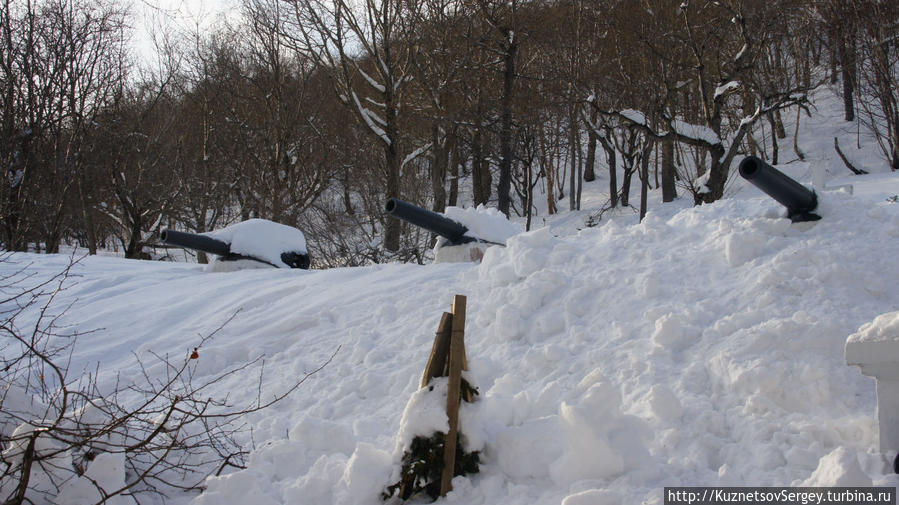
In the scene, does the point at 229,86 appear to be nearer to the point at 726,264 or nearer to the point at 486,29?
the point at 486,29

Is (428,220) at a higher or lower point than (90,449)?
higher

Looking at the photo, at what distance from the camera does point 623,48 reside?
2336cm

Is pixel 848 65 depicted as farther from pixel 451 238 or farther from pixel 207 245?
pixel 207 245

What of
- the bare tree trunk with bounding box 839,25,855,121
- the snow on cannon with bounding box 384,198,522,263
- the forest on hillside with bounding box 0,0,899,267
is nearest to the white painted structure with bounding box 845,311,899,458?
the snow on cannon with bounding box 384,198,522,263

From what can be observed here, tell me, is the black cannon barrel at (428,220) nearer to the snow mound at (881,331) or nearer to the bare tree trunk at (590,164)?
the snow mound at (881,331)

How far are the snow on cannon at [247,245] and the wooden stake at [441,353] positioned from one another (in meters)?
7.50

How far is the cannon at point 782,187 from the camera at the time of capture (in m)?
5.53

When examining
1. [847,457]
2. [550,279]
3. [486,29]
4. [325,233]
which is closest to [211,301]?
[550,279]

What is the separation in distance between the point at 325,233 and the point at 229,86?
40.5 ft

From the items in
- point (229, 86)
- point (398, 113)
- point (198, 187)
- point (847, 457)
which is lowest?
point (847, 457)

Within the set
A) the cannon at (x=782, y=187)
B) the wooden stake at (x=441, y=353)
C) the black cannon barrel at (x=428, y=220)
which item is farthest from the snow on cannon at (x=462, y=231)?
the wooden stake at (x=441, y=353)

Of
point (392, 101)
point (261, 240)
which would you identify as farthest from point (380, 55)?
point (261, 240)

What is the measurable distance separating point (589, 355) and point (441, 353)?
4.82 ft

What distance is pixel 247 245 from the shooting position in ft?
34.9
